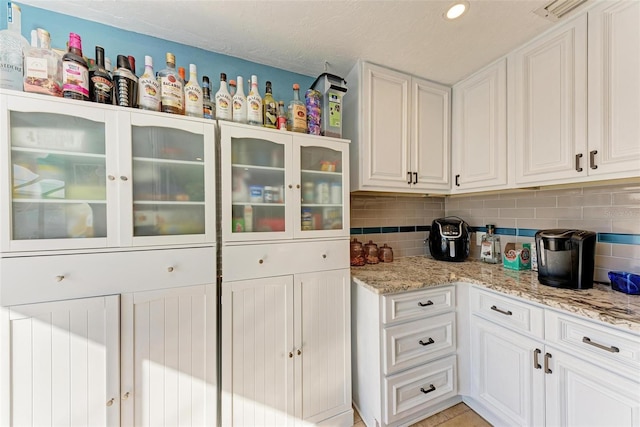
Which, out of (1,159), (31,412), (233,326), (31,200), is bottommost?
(31,412)

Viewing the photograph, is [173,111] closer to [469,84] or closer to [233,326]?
[233,326]

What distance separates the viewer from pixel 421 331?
1.40 meters

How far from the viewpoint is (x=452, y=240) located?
74.1 inches

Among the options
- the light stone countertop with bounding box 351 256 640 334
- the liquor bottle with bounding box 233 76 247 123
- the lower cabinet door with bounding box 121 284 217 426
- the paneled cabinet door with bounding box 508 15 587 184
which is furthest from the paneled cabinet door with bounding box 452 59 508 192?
the lower cabinet door with bounding box 121 284 217 426

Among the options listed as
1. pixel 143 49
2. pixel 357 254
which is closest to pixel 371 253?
pixel 357 254

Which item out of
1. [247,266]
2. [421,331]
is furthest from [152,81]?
[421,331]

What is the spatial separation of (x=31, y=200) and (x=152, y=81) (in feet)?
2.25

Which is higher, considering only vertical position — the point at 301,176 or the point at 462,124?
the point at 462,124

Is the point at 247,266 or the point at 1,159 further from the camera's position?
the point at 247,266

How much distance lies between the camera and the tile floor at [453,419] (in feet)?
4.69

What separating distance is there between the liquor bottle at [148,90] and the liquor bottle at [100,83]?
11 cm

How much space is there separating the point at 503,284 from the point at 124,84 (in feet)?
7.01

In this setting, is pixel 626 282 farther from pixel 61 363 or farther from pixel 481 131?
pixel 61 363

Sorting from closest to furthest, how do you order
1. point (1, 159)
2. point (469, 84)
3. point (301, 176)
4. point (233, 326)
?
point (1, 159) < point (233, 326) < point (301, 176) < point (469, 84)
